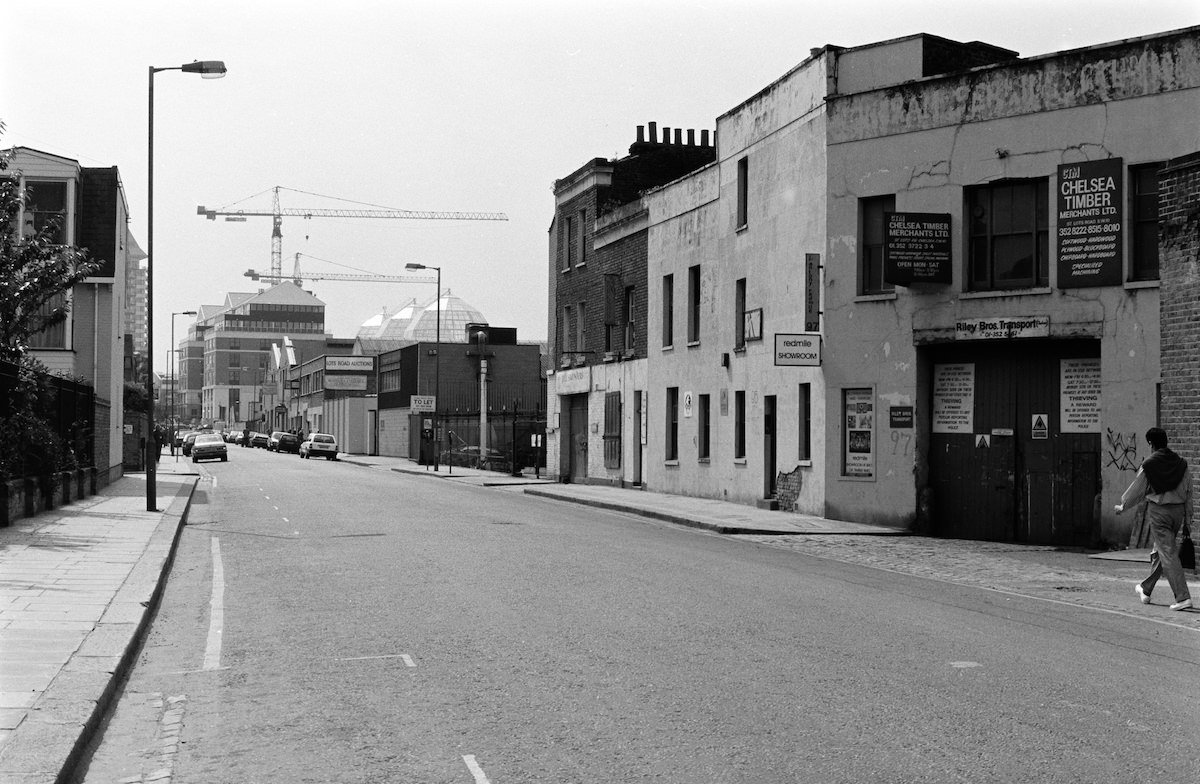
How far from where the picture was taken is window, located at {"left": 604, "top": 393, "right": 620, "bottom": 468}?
40594 mm

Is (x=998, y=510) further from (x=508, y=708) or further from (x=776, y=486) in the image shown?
(x=508, y=708)

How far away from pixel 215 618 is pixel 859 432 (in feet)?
54.6

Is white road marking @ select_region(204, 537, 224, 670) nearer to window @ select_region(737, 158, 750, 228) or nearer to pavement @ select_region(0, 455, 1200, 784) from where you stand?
pavement @ select_region(0, 455, 1200, 784)

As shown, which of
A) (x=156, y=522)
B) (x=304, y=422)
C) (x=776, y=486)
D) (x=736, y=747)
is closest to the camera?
(x=736, y=747)

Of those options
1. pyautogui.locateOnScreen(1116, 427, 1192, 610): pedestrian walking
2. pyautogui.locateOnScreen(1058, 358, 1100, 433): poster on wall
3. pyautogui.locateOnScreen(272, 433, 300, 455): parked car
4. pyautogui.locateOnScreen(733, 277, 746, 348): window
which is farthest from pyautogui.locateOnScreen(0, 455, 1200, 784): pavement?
pyautogui.locateOnScreen(272, 433, 300, 455): parked car

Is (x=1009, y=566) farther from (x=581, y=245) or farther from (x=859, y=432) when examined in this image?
(x=581, y=245)

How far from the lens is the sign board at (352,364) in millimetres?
102875

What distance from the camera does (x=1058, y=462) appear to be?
75.6 feet

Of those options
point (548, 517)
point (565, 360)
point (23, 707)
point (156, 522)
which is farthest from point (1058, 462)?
point (565, 360)

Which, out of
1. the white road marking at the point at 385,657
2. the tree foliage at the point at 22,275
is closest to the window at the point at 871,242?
the tree foliage at the point at 22,275

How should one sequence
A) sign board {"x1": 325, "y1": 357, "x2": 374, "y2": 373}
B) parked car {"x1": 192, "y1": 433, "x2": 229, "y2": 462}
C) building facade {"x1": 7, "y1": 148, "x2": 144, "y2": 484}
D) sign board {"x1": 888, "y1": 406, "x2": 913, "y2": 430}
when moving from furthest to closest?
sign board {"x1": 325, "y1": 357, "x2": 374, "y2": 373}, parked car {"x1": 192, "y1": 433, "x2": 229, "y2": 462}, building facade {"x1": 7, "y1": 148, "x2": 144, "y2": 484}, sign board {"x1": 888, "y1": 406, "x2": 913, "y2": 430}

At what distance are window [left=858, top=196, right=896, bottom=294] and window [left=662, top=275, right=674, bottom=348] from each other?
1117 cm

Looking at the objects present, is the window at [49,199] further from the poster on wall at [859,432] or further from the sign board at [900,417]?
the sign board at [900,417]

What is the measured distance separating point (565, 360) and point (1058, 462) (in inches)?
966
